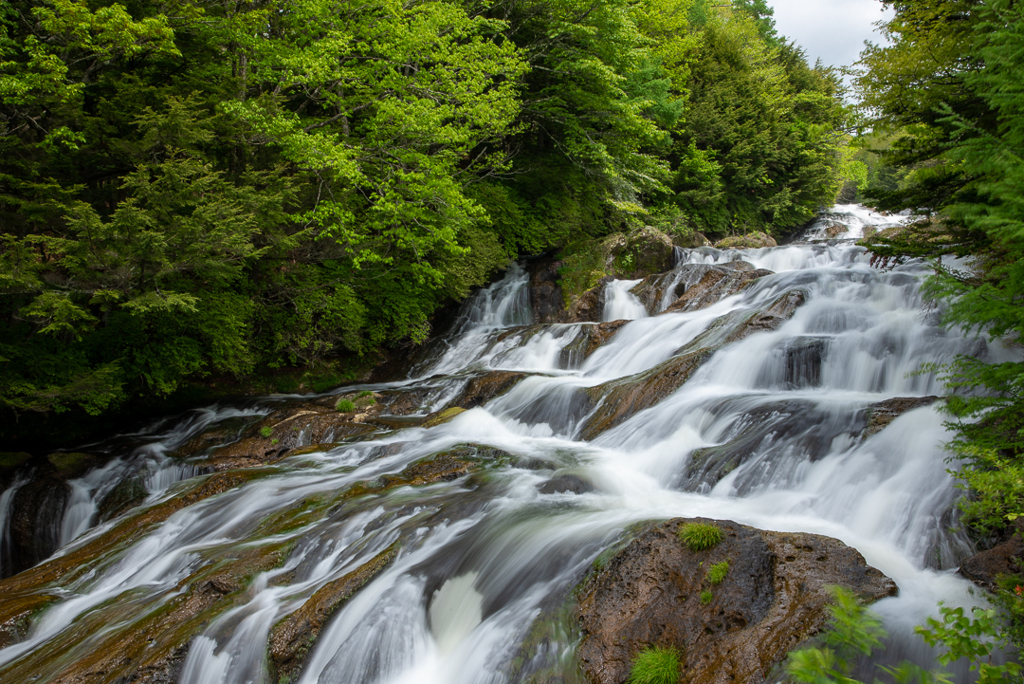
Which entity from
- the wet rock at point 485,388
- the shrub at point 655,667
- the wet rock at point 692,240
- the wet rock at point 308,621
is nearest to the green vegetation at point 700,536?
the shrub at point 655,667

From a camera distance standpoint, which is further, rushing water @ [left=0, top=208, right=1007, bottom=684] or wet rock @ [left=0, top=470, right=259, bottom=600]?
wet rock @ [left=0, top=470, right=259, bottom=600]

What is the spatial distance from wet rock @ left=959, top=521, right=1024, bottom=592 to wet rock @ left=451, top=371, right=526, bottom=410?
7276 millimetres

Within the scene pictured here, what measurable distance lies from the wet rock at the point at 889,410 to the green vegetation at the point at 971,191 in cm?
35

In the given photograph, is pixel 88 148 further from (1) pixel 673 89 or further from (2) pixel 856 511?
(1) pixel 673 89

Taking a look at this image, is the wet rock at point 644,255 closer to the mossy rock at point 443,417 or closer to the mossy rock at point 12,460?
the mossy rock at point 443,417

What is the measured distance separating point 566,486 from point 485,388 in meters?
4.57

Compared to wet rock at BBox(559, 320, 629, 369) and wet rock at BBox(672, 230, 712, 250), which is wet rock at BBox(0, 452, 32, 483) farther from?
wet rock at BBox(672, 230, 712, 250)

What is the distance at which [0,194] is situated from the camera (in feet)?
25.7

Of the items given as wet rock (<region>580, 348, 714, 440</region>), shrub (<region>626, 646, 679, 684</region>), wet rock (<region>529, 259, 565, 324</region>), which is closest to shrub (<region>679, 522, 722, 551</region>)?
shrub (<region>626, 646, 679, 684</region>)

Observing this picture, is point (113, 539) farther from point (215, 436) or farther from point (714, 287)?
point (714, 287)

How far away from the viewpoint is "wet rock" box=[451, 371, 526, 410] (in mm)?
10398

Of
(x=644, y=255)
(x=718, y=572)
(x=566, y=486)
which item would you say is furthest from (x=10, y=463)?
(x=644, y=255)

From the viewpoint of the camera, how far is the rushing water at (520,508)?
13.7 feet

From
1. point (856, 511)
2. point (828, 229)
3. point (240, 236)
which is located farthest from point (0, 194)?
point (828, 229)
